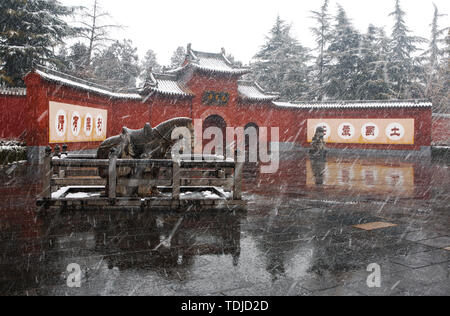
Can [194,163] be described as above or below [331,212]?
above

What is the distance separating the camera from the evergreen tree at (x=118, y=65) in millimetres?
40625

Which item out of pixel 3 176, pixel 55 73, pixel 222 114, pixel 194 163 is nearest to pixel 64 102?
pixel 55 73

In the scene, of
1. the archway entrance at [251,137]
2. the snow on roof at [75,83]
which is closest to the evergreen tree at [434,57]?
the archway entrance at [251,137]

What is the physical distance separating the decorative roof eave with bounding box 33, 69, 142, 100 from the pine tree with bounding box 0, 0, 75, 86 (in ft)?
14.9

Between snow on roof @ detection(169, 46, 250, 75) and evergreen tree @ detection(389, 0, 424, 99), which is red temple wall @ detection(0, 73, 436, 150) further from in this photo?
evergreen tree @ detection(389, 0, 424, 99)

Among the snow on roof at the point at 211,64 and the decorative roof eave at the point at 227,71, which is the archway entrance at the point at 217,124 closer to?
the decorative roof eave at the point at 227,71

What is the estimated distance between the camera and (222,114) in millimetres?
25203

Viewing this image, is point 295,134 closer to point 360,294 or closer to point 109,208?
point 109,208

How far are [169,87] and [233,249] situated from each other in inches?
820

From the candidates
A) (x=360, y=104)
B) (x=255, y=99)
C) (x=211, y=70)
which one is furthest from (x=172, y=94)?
(x=360, y=104)

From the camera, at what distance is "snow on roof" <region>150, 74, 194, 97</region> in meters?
23.3

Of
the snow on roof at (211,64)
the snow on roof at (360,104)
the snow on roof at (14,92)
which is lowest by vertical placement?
the snow on roof at (14,92)

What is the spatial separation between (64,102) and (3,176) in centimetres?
659

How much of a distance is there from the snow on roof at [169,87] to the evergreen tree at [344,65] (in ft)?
49.3
